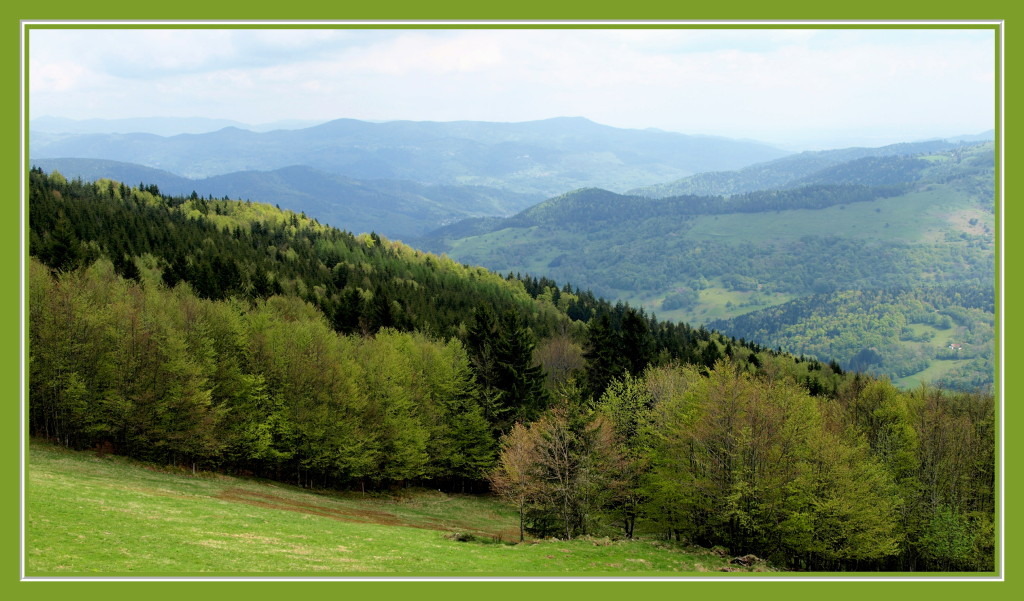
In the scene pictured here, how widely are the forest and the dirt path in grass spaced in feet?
16.9

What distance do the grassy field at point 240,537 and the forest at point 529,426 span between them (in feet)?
12.6

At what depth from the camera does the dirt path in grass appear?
46.8 meters

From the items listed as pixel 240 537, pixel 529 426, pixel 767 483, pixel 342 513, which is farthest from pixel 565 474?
pixel 240 537

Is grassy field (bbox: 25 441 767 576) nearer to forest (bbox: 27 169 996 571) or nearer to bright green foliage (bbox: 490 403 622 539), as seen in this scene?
forest (bbox: 27 169 996 571)

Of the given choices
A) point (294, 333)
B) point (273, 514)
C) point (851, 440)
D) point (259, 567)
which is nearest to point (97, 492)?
point (273, 514)

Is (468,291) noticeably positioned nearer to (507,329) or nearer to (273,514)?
(507,329)

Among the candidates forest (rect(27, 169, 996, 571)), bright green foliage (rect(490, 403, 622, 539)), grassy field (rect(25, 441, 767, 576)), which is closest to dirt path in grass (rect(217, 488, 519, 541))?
grassy field (rect(25, 441, 767, 576))

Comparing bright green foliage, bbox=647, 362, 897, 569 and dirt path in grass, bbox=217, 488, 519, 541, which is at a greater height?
bright green foliage, bbox=647, 362, 897, 569

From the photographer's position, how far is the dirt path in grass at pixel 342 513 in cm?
4681

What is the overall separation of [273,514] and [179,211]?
152925mm

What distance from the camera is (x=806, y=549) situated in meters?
41.7

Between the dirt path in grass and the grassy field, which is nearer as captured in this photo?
the grassy field

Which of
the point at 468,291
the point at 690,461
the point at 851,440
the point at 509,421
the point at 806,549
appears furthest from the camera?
the point at 468,291
